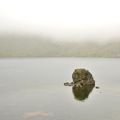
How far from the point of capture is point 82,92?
556 feet

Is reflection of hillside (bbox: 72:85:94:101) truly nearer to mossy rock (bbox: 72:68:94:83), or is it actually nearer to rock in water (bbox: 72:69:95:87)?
rock in water (bbox: 72:69:95:87)

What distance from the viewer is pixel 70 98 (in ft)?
505

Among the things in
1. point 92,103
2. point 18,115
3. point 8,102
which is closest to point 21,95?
point 8,102

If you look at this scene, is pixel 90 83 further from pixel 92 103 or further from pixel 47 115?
pixel 47 115

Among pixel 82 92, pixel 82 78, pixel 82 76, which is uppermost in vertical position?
pixel 82 76

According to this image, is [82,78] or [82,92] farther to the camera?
[82,78]

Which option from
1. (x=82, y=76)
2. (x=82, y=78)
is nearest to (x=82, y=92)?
(x=82, y=78)

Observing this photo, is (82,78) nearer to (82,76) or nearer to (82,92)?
(82,76)

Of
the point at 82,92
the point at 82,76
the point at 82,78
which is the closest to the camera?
the point at 82,92

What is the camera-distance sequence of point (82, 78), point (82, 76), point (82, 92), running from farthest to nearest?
point (82, 78) → point (82, 76) → point (82, 92)

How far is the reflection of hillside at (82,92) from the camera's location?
157137 millimetres

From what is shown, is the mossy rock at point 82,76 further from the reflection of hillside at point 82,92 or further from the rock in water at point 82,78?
the reflection of hillside at point 82,92

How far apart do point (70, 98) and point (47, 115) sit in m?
43.3

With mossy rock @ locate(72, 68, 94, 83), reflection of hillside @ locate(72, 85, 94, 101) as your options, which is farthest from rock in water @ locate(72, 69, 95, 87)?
reflection of hillside @ locate(72, 85, 94, 101)
